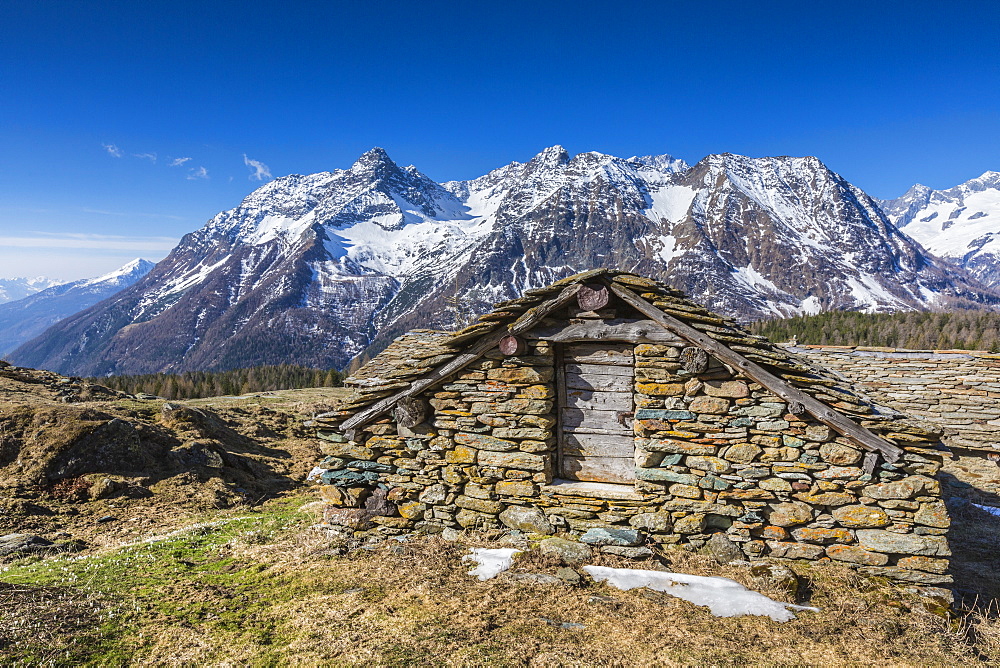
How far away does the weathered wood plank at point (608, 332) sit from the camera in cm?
870

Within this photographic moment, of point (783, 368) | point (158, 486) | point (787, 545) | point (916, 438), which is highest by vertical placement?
point (783, 368)

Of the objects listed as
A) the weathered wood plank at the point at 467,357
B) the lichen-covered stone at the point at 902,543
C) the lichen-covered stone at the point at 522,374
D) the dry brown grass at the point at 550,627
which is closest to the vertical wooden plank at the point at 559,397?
the lichen-covered stone at the point at 522,374

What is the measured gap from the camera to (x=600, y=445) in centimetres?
938

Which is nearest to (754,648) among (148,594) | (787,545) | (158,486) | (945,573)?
(787,545)

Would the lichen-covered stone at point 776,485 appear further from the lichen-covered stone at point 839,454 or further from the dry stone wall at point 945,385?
the dry stone wall at point 945,385

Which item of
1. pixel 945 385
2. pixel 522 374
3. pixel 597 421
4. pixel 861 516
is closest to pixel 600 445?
pixel 597 421

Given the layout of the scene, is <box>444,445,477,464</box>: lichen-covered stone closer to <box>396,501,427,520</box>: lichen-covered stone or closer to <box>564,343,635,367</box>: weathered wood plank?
<box>396,501,427,520</box>: lichen-covered stone

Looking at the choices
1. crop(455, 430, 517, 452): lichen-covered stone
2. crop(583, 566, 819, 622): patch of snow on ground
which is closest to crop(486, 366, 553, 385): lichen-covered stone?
crop(455, 430, 517, 452): lichen-covered stone

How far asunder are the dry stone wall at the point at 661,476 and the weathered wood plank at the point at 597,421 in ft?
1.10

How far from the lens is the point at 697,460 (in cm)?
838

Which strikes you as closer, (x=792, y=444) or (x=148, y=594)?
(x=148, y=594)

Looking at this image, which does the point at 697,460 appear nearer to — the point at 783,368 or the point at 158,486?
the point at 783,368

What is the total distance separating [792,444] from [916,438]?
1.61 metres

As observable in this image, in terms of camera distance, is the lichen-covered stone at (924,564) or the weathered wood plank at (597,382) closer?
the lichen-covered stone at (924,564)
